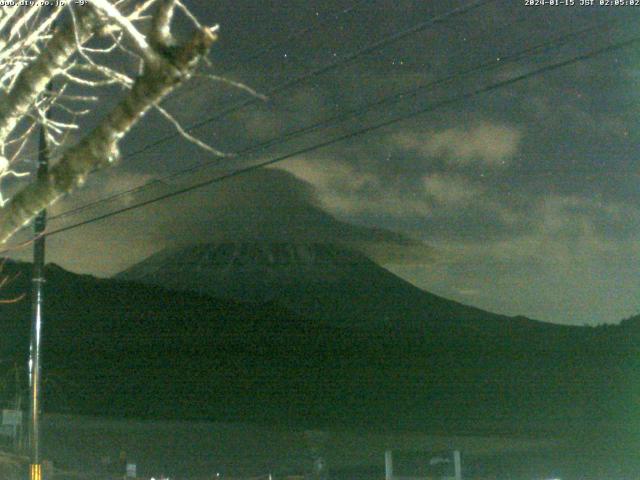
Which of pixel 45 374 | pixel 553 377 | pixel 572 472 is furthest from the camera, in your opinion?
pixel 553 377

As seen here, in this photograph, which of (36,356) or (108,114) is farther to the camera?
(36,356)

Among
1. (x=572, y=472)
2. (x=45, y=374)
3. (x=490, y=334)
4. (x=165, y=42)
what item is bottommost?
(x=572, y=472)

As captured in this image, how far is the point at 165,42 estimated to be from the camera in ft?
11.1

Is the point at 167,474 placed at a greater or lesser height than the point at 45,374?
lesser

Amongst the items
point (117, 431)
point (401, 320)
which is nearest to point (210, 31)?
point (117, 431)

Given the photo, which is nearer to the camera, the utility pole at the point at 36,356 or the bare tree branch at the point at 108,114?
the bare tree branch at the point at 108,114

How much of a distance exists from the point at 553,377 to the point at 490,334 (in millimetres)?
29695

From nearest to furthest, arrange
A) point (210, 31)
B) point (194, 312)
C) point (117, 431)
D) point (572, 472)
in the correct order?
point (210, 31) < point (572, 472) < point (117, 431) < point (194, 312)

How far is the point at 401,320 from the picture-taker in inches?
5399

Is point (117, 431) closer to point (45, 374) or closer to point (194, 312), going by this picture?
point (45, 374)

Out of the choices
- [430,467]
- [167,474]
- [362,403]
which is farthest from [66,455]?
[362,403]

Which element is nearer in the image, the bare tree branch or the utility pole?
Result: the bare tree branch

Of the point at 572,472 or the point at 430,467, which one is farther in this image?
the point at 572,472

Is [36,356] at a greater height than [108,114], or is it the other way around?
[36,356]
